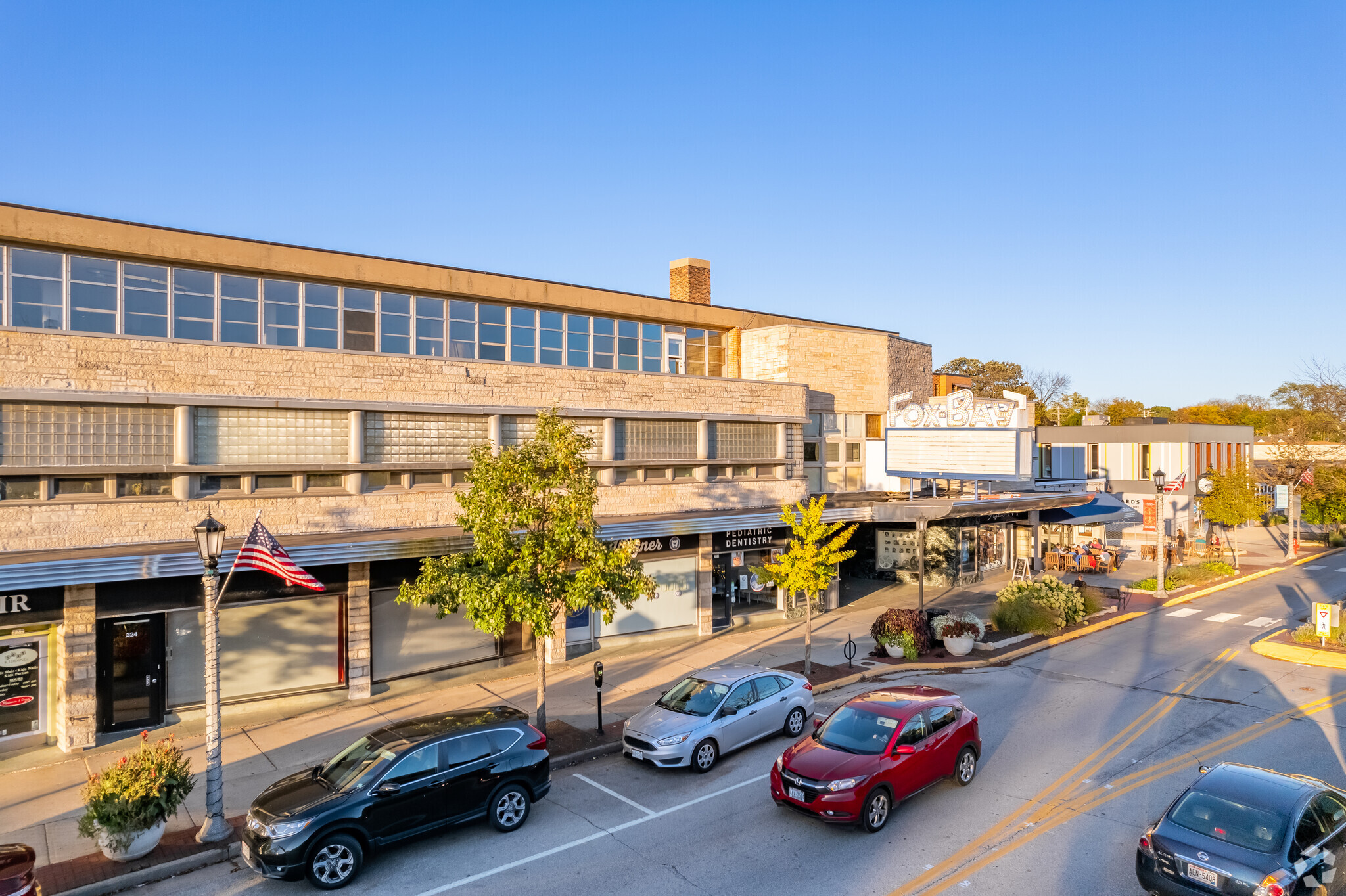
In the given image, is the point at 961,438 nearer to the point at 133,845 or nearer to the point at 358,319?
the point at 358,319

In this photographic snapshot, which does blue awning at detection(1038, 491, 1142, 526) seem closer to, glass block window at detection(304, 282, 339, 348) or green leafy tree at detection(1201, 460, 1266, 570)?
green leafy tree at detection(1201, 460, 1266, 570)

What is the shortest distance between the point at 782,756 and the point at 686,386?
15135 millimetres

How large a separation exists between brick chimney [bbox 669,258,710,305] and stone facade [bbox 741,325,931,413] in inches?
90.5

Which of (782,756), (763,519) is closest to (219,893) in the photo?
(782,756)

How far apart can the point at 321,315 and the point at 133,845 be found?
1442 centimetres

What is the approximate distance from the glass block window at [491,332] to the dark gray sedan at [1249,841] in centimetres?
2033

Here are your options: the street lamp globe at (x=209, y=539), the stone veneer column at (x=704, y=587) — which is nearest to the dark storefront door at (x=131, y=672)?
the street lamp globe at (x=209, y=539)

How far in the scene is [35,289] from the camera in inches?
723

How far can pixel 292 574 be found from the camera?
44.0ft

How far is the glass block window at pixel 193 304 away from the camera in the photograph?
2011 centimetres

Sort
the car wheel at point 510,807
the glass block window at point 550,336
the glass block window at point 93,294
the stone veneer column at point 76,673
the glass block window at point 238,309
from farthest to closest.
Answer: the glass block window at point 550,336 → the glass block window at point 238,309 → the glass block window at point 93,294 → the stone veneer column at point 76,673 → the car wheel at point 510,807

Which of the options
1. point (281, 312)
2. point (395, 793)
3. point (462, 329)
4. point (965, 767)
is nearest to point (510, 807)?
point (395, 793)

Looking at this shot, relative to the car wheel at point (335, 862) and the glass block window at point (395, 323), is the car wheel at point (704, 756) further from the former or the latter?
the glass block window at point (395, 323)

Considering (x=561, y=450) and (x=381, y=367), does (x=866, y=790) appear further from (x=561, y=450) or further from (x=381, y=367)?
(x=381, y=367)
